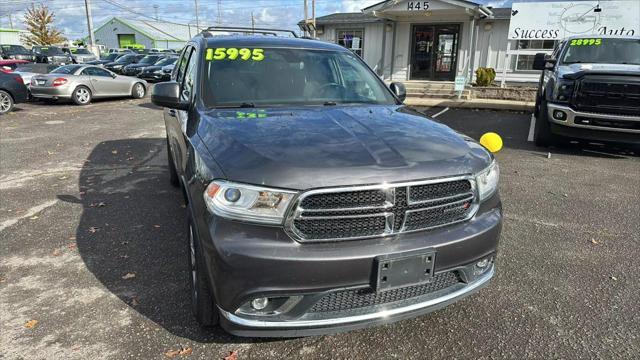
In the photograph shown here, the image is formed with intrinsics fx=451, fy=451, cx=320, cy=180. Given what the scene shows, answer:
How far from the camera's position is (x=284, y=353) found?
8.52 feet

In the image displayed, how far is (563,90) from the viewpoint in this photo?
749 centimetres

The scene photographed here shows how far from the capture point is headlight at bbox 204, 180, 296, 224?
218cm

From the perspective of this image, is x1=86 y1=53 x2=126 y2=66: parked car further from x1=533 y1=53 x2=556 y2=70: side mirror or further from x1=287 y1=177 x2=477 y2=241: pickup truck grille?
x1=287 y1=177 x2=477 y2=241: pickup truck grille

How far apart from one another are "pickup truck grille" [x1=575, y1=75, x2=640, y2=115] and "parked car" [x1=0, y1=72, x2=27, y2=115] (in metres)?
14.8

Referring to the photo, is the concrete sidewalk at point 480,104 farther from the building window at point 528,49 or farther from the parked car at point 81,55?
the parked car at point 81,55

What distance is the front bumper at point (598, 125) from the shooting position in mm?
7098

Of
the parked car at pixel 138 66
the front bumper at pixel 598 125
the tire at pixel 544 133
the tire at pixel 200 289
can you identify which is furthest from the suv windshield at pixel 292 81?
the parked car at pixel 138 66

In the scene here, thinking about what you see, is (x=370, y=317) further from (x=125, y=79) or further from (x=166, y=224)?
(x=125, y=79)

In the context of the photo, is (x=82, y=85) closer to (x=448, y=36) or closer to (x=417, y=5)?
(x=417, y=5)

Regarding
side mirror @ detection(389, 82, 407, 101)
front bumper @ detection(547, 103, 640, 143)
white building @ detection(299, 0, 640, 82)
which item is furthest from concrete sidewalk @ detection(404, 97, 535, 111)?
side mirror @ detection(389, 82, 407, 101)

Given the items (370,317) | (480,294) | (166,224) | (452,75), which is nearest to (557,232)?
(480,294)

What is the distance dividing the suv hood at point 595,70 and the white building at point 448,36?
7.69m

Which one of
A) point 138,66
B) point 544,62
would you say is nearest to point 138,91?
point 138,66

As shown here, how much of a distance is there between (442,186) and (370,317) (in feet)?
2.59
